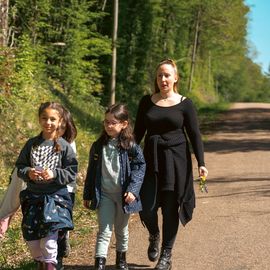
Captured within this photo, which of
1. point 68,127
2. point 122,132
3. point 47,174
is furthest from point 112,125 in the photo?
point 47,174

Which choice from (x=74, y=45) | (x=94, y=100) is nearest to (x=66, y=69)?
(x=74, y=45)

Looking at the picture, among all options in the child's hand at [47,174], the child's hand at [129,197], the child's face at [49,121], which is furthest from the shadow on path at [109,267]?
the child's face at [49,121]

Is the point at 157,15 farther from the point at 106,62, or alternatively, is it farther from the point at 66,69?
the point at 66,69

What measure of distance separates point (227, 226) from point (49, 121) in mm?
3344

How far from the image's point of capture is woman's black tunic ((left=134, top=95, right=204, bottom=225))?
5.06 meters

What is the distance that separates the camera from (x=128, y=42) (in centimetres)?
2853

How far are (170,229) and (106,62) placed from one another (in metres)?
20.9

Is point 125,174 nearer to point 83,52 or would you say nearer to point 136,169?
point 136,169

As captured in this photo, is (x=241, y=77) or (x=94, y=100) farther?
(x=241, y=77)

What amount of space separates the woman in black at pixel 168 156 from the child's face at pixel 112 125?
0.36 m

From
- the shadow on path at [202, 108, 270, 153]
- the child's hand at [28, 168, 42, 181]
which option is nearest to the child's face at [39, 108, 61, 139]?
the child's hand at [28, 168, 42, 181]

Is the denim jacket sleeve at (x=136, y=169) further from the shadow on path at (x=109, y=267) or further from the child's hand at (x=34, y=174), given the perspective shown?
the shadow on path at (x=109, y=267)

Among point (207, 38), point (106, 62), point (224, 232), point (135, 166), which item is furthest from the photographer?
point (207, 38)

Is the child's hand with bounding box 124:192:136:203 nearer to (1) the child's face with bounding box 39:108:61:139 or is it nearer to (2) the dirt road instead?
(1) the child's face with bounding box 39:108:61:139
